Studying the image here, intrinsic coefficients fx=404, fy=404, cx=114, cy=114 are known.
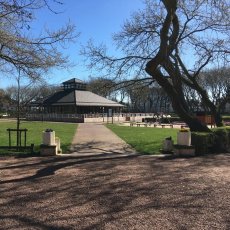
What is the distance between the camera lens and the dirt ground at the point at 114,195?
5984mm

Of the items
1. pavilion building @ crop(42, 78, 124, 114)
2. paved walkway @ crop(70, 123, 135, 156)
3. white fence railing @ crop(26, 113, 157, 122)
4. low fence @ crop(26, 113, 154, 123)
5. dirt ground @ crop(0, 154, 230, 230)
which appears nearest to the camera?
dirt ground @ crop(0, 154, 230, 230)

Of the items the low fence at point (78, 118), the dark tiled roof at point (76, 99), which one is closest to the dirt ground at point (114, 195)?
the low fence at point (78, 118)

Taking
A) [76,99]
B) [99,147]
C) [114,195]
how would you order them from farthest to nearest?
[76,99], [99,147], [114,195]

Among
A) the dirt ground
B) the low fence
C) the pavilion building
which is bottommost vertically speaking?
the dirt ground

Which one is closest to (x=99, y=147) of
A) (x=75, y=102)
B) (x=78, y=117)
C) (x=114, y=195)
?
(x=114, y=195)

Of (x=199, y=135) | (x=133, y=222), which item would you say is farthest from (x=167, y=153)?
(x=133, y=222)

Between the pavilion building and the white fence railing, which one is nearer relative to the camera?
the white fence railing

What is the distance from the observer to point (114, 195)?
7629 mm

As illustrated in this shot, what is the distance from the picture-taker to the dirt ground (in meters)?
5.98

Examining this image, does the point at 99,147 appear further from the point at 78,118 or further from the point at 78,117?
the point at 78,117

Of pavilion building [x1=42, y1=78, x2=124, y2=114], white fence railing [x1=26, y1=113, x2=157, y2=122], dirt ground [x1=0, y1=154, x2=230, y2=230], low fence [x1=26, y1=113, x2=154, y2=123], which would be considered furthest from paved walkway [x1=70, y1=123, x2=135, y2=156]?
pavilion building [x1=42, y1=78, x2=124, y2=114]

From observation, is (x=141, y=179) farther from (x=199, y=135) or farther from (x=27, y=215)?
(x=199, y=135)

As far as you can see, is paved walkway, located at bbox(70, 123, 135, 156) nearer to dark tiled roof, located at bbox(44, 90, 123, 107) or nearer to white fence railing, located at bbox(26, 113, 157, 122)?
white fence railing, located at bbox(26, 113, 157, 122)

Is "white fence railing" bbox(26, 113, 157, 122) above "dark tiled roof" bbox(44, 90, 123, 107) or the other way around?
the other way around
